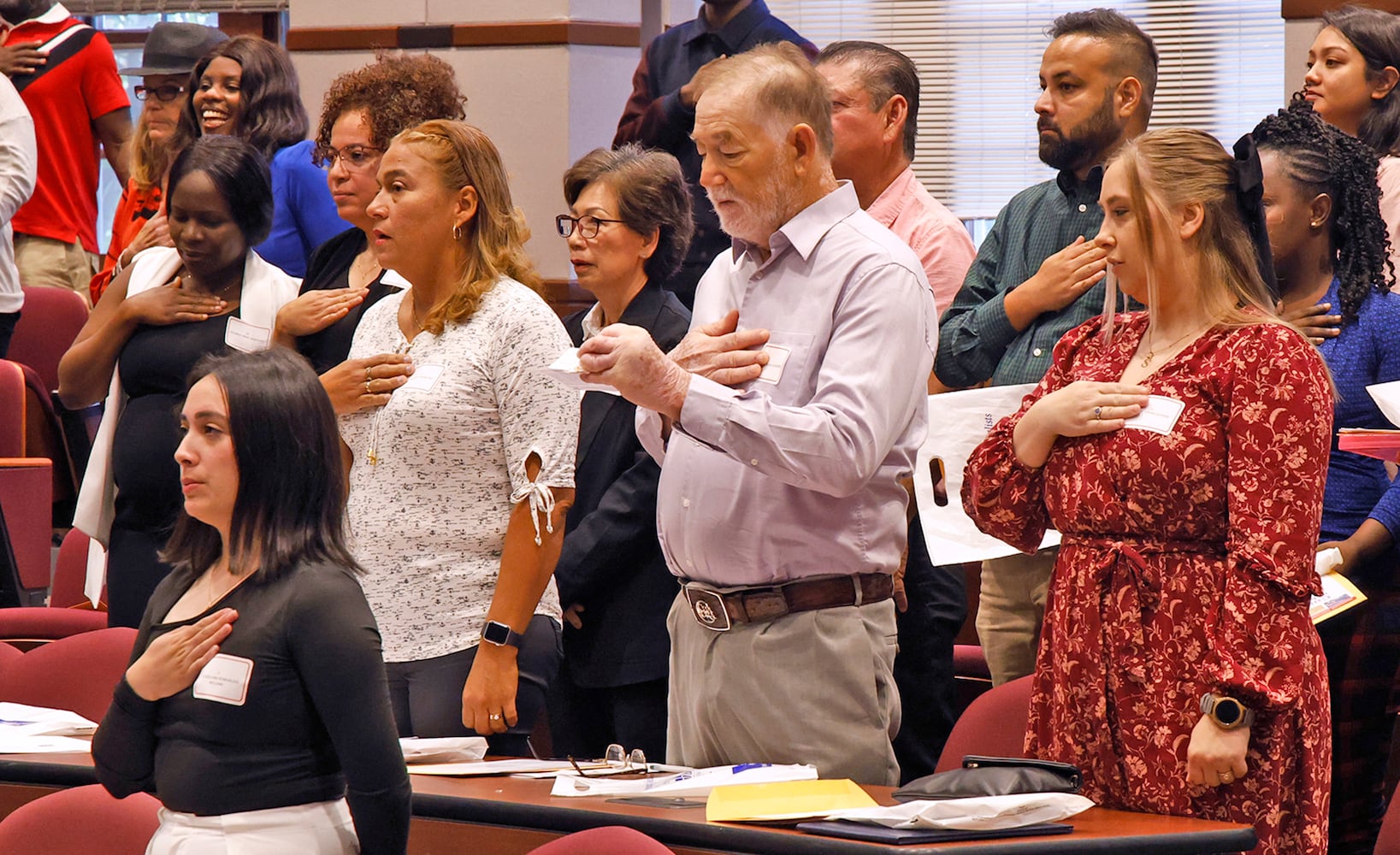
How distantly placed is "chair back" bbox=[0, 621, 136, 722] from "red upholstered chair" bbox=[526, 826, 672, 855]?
5.00 feet

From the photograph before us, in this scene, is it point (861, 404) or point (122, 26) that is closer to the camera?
point (861, 404)

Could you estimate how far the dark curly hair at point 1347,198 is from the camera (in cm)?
287

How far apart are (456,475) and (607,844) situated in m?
0.98

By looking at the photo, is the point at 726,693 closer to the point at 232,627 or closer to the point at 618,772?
the point at 618,772

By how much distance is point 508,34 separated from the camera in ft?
17.6

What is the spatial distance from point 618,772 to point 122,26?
544 centimetres

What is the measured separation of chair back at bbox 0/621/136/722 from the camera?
332 centimetres

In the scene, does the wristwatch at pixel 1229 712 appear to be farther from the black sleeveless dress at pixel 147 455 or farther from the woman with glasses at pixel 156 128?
the woman with glasses at pixel 156 128

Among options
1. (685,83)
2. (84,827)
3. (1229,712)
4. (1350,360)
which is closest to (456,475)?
(84,827)

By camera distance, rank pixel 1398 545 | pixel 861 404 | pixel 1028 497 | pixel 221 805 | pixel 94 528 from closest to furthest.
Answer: pixel 221 805 → pixel 861 404 → pixel 1028 497 → pixel 1398 545 → pixel 94 528

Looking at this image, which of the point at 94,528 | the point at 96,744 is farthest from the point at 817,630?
the point at 94,528

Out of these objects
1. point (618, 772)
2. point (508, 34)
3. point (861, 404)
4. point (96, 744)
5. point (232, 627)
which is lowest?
point (618, 772)

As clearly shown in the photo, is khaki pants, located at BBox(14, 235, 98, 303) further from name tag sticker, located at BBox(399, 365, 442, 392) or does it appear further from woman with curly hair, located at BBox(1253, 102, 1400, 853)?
woman with curly hair, located at BBox(1253, 102, 1400, 853)

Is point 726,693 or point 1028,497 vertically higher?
point 1028,497
